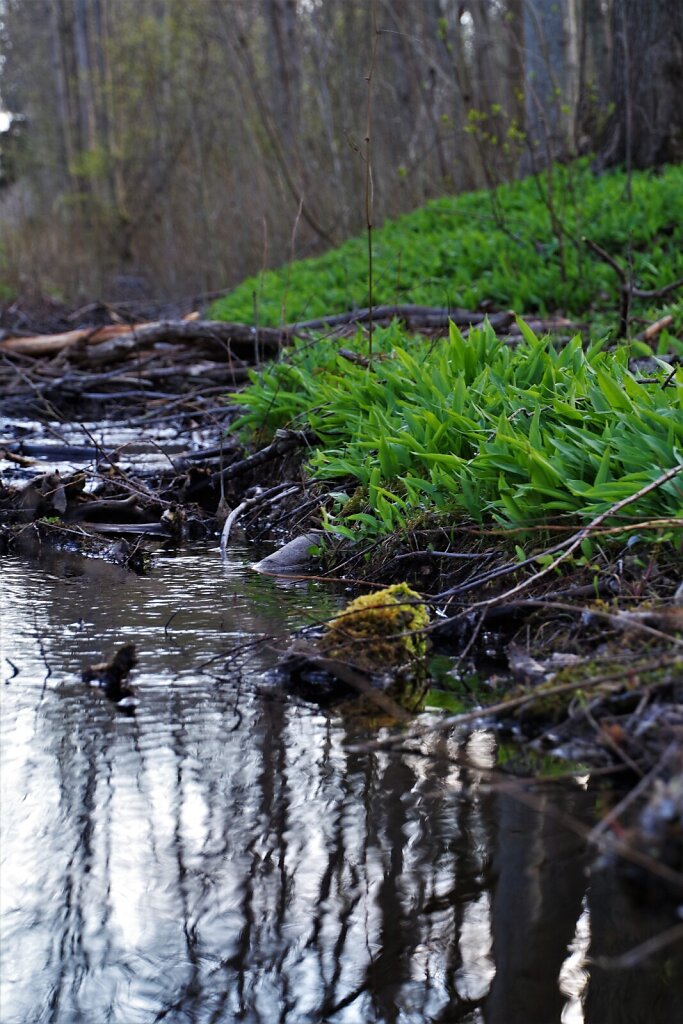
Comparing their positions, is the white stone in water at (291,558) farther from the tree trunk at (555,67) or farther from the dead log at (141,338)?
the tree trunk at (555,67)

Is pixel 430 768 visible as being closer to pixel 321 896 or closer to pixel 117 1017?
pixel 321 896

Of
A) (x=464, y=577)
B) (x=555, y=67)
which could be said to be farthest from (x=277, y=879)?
(x=555, y=67)

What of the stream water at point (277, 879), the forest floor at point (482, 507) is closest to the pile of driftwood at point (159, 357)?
the forest floor at point (482, 507)

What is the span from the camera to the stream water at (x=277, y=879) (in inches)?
57.4

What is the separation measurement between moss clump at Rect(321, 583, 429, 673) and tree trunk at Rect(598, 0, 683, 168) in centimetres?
821

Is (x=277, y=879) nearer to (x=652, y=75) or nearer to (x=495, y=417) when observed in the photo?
(x=495, y=417)

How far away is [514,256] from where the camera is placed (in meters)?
8.13

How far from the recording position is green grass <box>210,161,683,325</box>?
7402 millimetres

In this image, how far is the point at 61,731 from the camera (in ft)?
7.16

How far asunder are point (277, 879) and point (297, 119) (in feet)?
42.7

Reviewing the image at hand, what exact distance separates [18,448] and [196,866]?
13.6 feet

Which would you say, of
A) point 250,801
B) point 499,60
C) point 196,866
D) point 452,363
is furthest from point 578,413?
point 499,60

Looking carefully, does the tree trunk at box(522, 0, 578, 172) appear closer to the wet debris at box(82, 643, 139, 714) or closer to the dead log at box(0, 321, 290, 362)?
the dead log at box(0, 321, 290, 362)

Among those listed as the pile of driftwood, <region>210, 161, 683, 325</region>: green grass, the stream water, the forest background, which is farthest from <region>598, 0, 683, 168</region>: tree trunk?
the stream water
